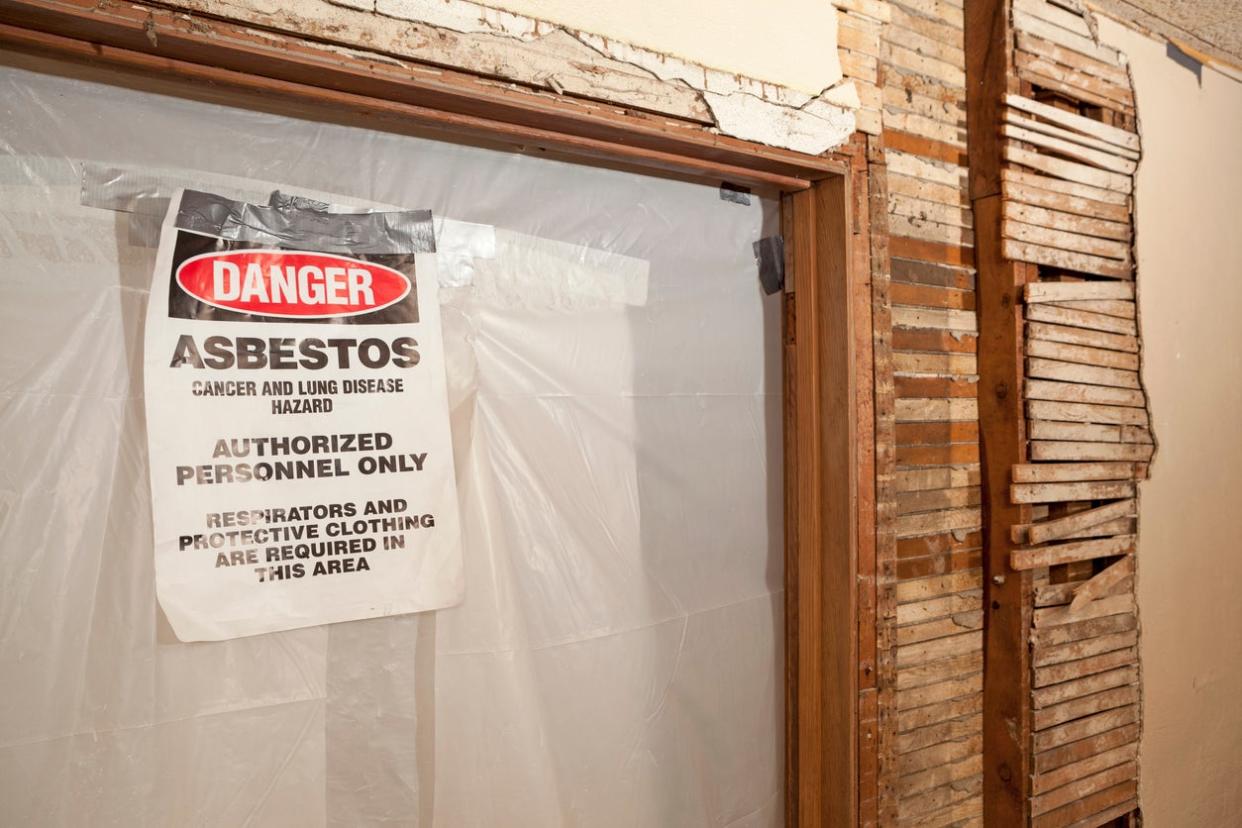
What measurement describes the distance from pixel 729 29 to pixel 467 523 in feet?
3.33

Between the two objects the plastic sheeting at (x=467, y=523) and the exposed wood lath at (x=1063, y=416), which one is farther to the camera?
the exposed wood lath at (x=1063, y=416)

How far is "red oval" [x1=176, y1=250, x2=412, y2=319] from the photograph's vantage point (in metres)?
1.20

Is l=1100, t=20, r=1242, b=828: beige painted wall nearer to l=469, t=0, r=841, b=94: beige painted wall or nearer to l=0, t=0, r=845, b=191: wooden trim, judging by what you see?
l=469, t=0, r=841, b=94: beige painted wall

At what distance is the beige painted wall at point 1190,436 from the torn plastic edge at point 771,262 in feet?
3.20

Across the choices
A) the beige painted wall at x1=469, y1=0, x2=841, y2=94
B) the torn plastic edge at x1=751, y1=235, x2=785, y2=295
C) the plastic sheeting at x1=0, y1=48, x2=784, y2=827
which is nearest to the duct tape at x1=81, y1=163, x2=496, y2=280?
the plastic sheeting at x1=0, y1=48, x2=784, y2=827

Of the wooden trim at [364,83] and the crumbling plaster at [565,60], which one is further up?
the crumbling plaster at [565,60]

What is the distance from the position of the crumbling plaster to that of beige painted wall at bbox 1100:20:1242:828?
103 centimetres

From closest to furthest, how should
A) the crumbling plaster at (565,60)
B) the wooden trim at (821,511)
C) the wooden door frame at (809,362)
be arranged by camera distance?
the crumbling plaster at (565,60)
the wooden door frame at (809,362)
the wooden trim at (821,511)

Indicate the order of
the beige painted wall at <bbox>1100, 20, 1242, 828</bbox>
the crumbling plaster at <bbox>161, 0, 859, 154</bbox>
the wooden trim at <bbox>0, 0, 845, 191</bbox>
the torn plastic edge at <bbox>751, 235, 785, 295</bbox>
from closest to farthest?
the wooden trim at <bbox>0, 0, 845, 191</bbox>, the crumbling plaster at <bbox>161, 0, 859, 154</bbox>, the torn plastic edge at <bbox>751, 235, 785, 295</bbox>, the beige painted wall at <bbox>1100, 20, 1242, 828</bbox>

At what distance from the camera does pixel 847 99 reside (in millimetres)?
1666

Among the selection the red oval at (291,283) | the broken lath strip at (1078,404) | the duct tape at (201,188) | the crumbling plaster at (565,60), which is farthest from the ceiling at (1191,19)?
the red oval at (291,283)

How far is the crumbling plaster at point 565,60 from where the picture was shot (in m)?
1.17

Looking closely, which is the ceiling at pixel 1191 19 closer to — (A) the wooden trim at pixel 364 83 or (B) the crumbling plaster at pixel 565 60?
(B) the crumbling plaster at pixel 565 60

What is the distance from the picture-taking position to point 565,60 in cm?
136
